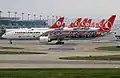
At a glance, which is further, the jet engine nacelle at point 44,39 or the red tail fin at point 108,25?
the red tail fin at point 108,25

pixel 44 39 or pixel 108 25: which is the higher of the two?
pixel 108 25

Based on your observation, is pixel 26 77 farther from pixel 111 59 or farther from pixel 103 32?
pixel 103 32

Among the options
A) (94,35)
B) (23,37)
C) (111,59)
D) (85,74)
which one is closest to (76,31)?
(94,35)

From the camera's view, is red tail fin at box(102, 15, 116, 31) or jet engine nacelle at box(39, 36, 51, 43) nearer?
jet engine nacelle at box(39, 36, 51, 43)

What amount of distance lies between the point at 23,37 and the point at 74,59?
53.0 m

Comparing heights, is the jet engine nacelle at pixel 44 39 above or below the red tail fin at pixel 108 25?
below

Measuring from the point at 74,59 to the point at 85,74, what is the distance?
1776cm

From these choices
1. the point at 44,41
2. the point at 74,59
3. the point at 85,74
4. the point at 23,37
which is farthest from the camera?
the point at 23,37

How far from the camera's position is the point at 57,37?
99438mm

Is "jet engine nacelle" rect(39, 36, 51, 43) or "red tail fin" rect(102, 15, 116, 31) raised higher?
"red tail fin" rect(102, 15, 116, 31)

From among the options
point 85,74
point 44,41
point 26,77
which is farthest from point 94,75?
point 44,41

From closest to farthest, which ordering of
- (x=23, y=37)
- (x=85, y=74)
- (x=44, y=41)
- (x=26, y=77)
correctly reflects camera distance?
1. (x=26, y=77)
2. (x=85, y=74)
3. (x=44, y=41)
4. (x=23, y=37)

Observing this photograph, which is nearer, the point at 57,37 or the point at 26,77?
the point at 26,77

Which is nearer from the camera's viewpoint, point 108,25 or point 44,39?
point 44,39
